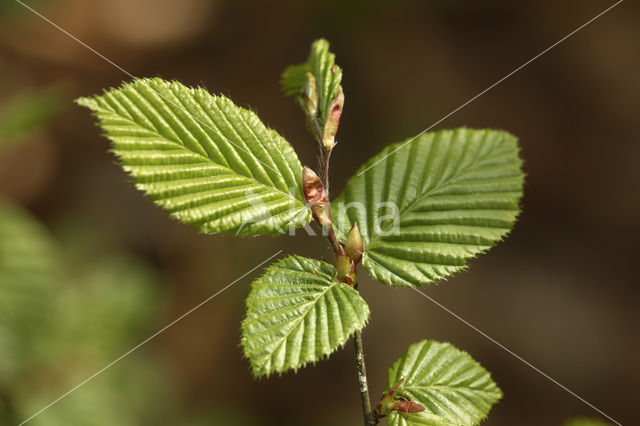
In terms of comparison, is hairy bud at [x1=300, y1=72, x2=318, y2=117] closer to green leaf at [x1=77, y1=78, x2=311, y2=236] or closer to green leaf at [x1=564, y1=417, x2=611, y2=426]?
green leaf at [x1=77, y1=78, x2=311, y2=236]

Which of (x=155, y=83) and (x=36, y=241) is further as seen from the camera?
(x=36, y=241)

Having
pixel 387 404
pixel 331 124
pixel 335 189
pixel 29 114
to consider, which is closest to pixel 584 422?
pixel 387 404

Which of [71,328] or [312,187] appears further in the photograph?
[71,328]

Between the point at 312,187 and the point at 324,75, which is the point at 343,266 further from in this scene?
the point at 324,75

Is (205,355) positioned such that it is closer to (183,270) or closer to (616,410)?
(183,270)

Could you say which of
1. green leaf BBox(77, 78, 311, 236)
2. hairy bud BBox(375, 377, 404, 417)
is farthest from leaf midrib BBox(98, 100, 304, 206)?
hairy bud BBox(375, 377, 404, 417)

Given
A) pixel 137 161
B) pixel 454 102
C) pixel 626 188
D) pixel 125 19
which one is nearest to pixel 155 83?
pixel 137 161
